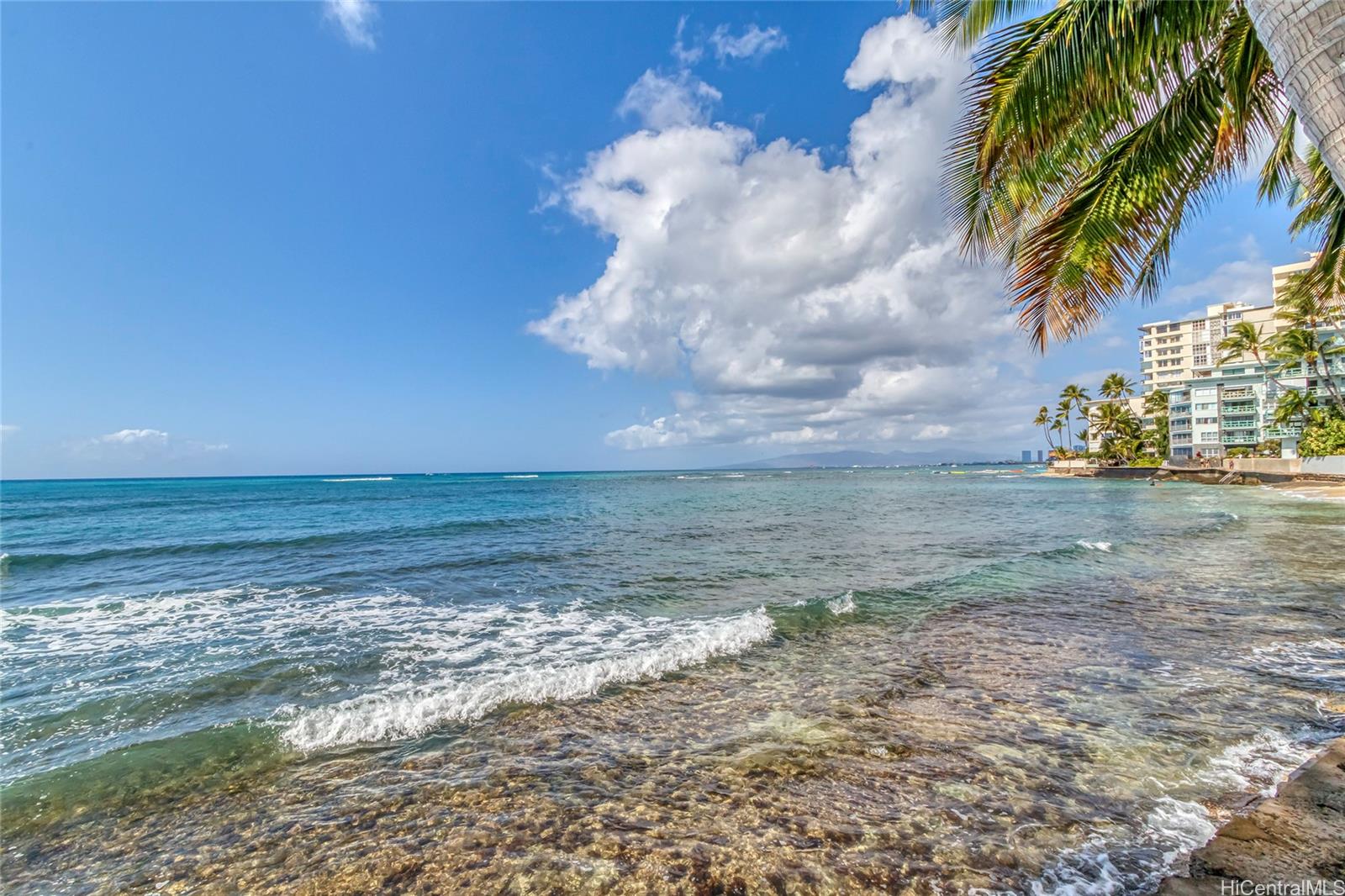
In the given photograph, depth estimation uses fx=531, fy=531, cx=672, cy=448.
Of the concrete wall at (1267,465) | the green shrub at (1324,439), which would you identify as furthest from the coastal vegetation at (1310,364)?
the concrete wall at (1267,465)

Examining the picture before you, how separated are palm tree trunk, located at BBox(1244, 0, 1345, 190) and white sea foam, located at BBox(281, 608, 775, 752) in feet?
23.1

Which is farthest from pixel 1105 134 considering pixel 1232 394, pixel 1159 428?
pixel 1232 394

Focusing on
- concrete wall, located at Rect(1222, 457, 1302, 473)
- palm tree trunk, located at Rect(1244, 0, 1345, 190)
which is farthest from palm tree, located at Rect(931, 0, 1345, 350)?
concrete wall, located at Rect(1222, 457, 1302, 473)

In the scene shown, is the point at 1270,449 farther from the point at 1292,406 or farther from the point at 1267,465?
the point at 1267,465

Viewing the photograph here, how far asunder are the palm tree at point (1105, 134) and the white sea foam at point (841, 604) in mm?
5432

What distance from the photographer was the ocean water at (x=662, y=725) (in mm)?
3391

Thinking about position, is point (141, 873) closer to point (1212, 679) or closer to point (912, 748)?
point (912, 748)

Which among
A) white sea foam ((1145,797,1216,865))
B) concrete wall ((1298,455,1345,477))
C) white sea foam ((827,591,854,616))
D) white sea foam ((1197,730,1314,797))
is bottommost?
white sea foam ((827,591,854,616))

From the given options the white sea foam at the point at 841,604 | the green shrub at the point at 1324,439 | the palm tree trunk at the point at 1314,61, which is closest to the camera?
the palm tree trunk at the point at 1314,61

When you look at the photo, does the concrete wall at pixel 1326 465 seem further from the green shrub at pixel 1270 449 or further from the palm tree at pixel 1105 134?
the palm tree at pixel 1105 134

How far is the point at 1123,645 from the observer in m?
7.18

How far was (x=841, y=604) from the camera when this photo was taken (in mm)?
9875

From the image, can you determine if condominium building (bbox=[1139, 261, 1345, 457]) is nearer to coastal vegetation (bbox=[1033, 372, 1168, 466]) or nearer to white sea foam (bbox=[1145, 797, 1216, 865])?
coastal vegetation (bbox=[1033, 372, 1168, 466])

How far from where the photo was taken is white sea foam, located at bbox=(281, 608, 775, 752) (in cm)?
561
